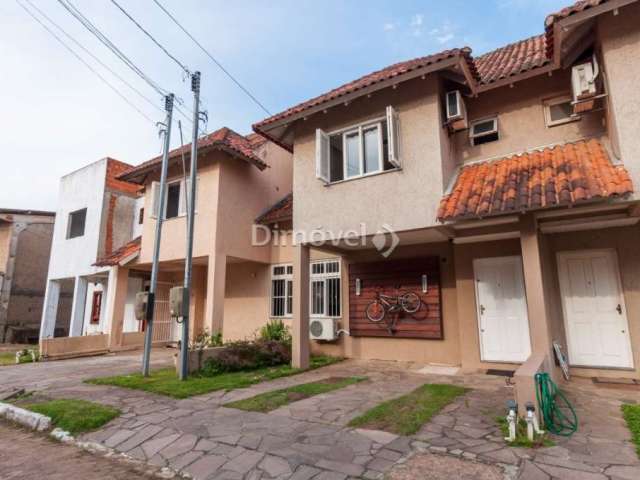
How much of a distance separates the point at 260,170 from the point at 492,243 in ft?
25.4

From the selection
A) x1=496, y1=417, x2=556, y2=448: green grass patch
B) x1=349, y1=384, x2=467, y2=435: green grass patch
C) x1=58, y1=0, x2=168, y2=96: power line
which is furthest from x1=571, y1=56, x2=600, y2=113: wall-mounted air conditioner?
x1=58, y1=0, x2=168, y2=96: power line

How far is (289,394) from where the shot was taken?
6387 millimetres

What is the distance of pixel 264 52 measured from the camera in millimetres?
9531

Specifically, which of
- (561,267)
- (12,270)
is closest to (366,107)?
(561,267)

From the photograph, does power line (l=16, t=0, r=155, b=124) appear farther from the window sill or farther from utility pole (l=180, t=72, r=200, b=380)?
the window sill

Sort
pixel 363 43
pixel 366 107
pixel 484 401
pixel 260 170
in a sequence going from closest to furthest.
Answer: pixel 484 401, pixel 366 107, pixel 363 43, pixel 260 170

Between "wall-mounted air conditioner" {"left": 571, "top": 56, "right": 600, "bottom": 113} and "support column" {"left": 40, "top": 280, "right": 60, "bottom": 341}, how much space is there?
20.2 meters

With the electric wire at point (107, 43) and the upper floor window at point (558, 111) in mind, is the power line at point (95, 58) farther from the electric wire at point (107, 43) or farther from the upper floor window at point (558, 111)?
the upper floor window at point (558, 111)

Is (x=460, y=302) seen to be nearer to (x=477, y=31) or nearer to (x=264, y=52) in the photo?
(x=477, y=31)

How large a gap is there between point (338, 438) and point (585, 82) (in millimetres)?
7151

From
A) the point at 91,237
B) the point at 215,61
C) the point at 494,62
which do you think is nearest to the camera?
the point at 215,61

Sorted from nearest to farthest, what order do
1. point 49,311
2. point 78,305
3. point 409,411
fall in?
point 409,411 → point 78,305 → point 49,311

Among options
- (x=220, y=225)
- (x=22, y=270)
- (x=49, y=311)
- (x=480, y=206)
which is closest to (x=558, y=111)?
(x=480, y=206)

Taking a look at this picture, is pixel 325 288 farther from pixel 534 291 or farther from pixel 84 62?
pixel 84 62
